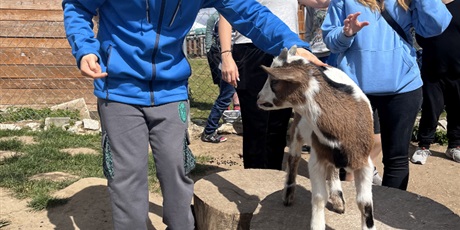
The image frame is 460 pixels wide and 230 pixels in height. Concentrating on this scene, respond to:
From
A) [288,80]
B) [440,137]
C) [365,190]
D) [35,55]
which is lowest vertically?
[440,137]

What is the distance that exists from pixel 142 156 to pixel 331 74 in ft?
3.49

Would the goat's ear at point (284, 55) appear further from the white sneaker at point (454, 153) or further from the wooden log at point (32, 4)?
the wooden log at point (32, 4)

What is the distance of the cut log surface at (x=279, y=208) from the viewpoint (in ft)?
9.94

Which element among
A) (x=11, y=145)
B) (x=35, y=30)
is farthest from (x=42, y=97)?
(x=11, y=145)

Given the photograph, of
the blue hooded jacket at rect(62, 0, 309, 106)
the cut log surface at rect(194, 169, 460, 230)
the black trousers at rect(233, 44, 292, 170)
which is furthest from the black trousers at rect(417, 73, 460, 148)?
the blue hooded jacket at rect(62, 0, 309, 106)

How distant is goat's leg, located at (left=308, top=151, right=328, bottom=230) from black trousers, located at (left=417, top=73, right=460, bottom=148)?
12.8ft

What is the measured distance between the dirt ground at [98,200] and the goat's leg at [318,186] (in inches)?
33.3

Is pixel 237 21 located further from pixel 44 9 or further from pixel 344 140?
pixel 44 9

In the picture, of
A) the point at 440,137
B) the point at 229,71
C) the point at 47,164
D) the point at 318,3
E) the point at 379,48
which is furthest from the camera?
the point at 440,137

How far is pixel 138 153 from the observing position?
2.87 m

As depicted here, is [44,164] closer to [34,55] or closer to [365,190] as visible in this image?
[34,55]

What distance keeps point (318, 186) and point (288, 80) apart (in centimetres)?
54

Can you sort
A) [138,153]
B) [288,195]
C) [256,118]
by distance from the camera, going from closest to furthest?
[138,153] < [288,195] < [256,118]

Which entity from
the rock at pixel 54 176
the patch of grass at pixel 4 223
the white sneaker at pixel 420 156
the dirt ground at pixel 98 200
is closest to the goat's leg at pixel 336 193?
the dirt ground at pixel 98 200
